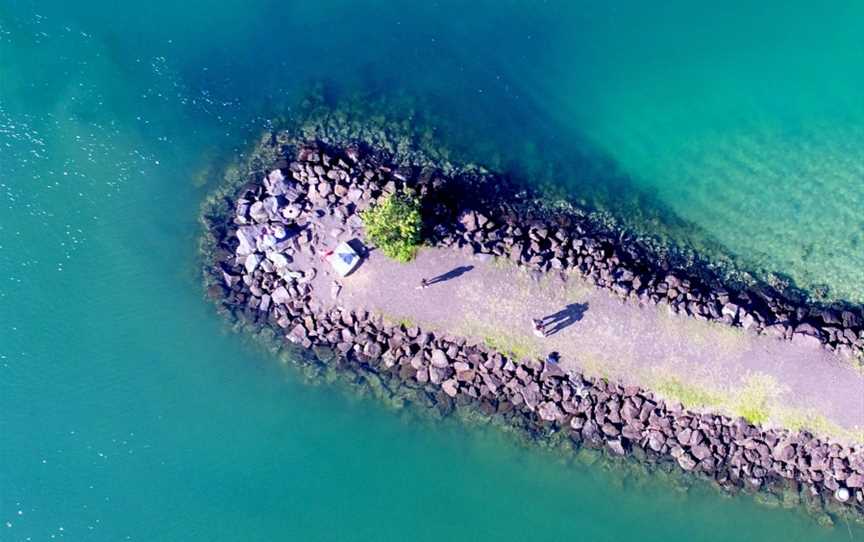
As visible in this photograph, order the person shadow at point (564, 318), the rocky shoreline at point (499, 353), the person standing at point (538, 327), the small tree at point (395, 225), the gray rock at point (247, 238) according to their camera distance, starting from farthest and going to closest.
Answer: the gray rock at point (247, 238) → the rocky shoreline at point (499, 353) → the person shadow at point (564, 318) → the person standing at point (538, 327) → the small tree at point (395, 225)

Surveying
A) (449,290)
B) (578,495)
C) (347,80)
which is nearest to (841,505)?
(578,495)

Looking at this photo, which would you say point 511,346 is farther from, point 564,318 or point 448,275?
point 448,275

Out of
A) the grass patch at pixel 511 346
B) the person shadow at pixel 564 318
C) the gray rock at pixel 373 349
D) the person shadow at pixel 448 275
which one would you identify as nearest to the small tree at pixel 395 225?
the person shadow at pixel 448 275

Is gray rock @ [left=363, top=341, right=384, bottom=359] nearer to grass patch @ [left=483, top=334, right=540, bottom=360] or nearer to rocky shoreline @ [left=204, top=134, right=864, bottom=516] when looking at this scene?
rocky shoreline @ [left=204, top=134, right=864, bottom=516]

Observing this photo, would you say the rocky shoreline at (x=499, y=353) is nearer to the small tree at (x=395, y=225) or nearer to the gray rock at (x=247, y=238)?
the gray rock at (x=247, y=238)

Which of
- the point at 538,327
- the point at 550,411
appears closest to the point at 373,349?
the point at 538,327

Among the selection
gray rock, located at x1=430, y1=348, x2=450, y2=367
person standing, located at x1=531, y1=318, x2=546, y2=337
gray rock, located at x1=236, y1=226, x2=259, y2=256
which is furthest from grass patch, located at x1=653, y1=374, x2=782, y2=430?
gray rock, located at x1=236, y1=226, x2=259, y2=256

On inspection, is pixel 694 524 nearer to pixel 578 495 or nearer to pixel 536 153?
pixel 578 495

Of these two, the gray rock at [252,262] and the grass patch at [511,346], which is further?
the gray rock at [252,262]
